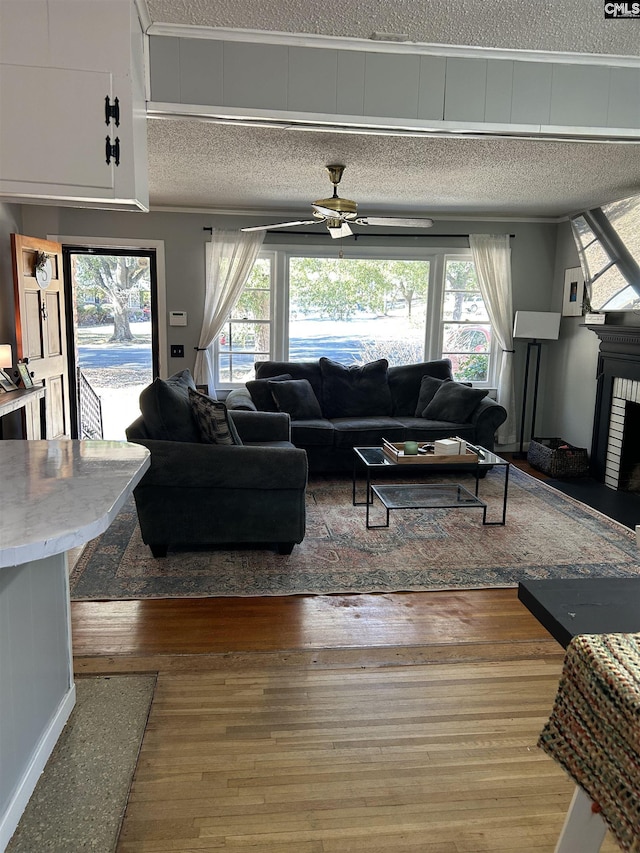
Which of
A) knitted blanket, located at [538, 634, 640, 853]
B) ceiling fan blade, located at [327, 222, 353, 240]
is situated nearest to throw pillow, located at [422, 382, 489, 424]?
ceiling fan blade, located at [327, 222, 353, 240]

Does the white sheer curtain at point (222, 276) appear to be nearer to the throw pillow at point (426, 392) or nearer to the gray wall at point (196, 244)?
the gray wall at point (196, 244)

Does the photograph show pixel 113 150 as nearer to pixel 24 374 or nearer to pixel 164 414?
pixel 164 414

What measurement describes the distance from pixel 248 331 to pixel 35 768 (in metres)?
5.03

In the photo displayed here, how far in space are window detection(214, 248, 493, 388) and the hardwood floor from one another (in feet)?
12.5

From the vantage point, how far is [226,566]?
137 inches

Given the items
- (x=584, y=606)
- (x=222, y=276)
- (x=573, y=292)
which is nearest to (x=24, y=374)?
(x=222, y=276)

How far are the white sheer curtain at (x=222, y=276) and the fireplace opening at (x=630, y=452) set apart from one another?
3.74 m

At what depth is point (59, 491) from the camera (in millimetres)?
1458

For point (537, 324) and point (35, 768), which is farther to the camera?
point (537, 324)

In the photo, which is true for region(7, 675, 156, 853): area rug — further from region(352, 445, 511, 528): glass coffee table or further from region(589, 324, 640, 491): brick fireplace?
region(589, 324, 640, 491): brick fireplace

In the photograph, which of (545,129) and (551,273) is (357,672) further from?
(551,273)

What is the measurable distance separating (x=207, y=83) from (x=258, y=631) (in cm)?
234

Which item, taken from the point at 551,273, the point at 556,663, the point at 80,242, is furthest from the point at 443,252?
the point at 556,663

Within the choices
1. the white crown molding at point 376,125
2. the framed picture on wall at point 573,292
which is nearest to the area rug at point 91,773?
the white crown molding at point 376,125
